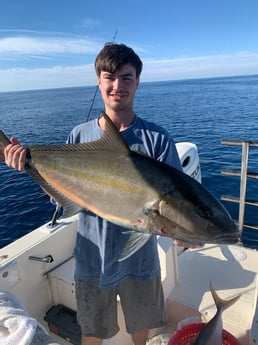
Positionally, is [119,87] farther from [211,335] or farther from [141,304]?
[211,335]

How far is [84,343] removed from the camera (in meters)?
2.87

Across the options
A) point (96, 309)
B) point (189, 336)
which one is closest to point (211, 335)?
point (189, 336)

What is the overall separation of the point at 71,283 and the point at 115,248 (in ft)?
5.03

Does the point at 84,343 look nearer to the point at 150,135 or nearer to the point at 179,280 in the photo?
the point at 179,280

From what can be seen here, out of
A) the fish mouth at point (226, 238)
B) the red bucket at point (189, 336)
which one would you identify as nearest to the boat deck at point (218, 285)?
the red bucket at point (189, 336)

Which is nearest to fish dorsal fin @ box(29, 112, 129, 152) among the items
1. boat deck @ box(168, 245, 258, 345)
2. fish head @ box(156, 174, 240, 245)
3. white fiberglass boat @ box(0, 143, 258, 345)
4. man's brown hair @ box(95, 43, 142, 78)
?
fish head @ box(156, 174, 240, 245)

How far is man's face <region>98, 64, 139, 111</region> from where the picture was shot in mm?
2355

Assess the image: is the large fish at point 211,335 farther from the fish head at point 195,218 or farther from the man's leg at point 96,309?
the fish head at point 195,218

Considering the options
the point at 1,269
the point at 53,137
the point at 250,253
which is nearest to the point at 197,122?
the point at 53,137

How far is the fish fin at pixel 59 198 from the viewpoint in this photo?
6.75 ft

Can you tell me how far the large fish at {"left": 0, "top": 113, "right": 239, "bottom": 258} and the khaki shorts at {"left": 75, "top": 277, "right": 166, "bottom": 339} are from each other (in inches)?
36.4

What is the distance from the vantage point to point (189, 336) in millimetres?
2877

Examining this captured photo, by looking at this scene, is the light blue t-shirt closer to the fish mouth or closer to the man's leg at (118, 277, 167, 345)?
the man's leg at (118, 277, 167, 345)

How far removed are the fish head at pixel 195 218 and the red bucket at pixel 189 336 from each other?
1626 mm
